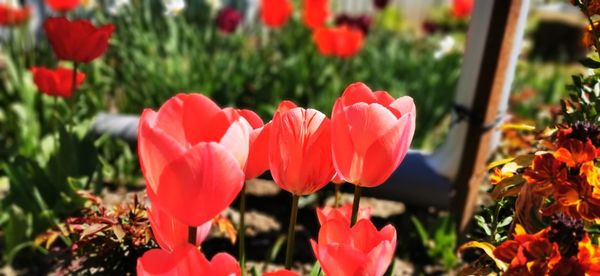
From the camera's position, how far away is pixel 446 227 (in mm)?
2104

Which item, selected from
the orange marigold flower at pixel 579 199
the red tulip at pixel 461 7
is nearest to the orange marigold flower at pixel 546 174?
the orange marigold flower at pixel 579 199

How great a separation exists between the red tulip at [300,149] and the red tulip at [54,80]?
106cm

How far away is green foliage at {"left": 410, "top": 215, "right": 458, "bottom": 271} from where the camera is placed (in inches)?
81.2

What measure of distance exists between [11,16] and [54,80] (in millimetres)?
1973

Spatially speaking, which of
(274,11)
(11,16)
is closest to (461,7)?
(274,11)

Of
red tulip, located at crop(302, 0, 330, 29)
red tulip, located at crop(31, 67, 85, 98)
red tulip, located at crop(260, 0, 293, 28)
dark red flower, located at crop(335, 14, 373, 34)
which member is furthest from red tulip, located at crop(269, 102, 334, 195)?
dark red flower, located at crop(335, 14, 373, 34)

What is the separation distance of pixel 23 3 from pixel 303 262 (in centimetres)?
324

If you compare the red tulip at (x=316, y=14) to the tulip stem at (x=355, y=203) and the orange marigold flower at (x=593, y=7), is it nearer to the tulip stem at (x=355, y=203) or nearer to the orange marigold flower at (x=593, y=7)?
the orange marigold flower at (x=593, y=7)

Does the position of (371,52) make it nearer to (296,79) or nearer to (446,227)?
(296,79)

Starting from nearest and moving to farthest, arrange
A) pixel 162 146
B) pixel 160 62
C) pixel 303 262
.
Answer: pixel 162 146
pixel 303 262
pixel 160 62

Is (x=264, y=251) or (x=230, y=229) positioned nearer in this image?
(x=230, y=229)

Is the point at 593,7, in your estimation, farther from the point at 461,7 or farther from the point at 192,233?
the point at 461,7

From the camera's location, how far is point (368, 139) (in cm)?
90

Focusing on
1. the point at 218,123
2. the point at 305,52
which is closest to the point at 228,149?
the point at 218,123
